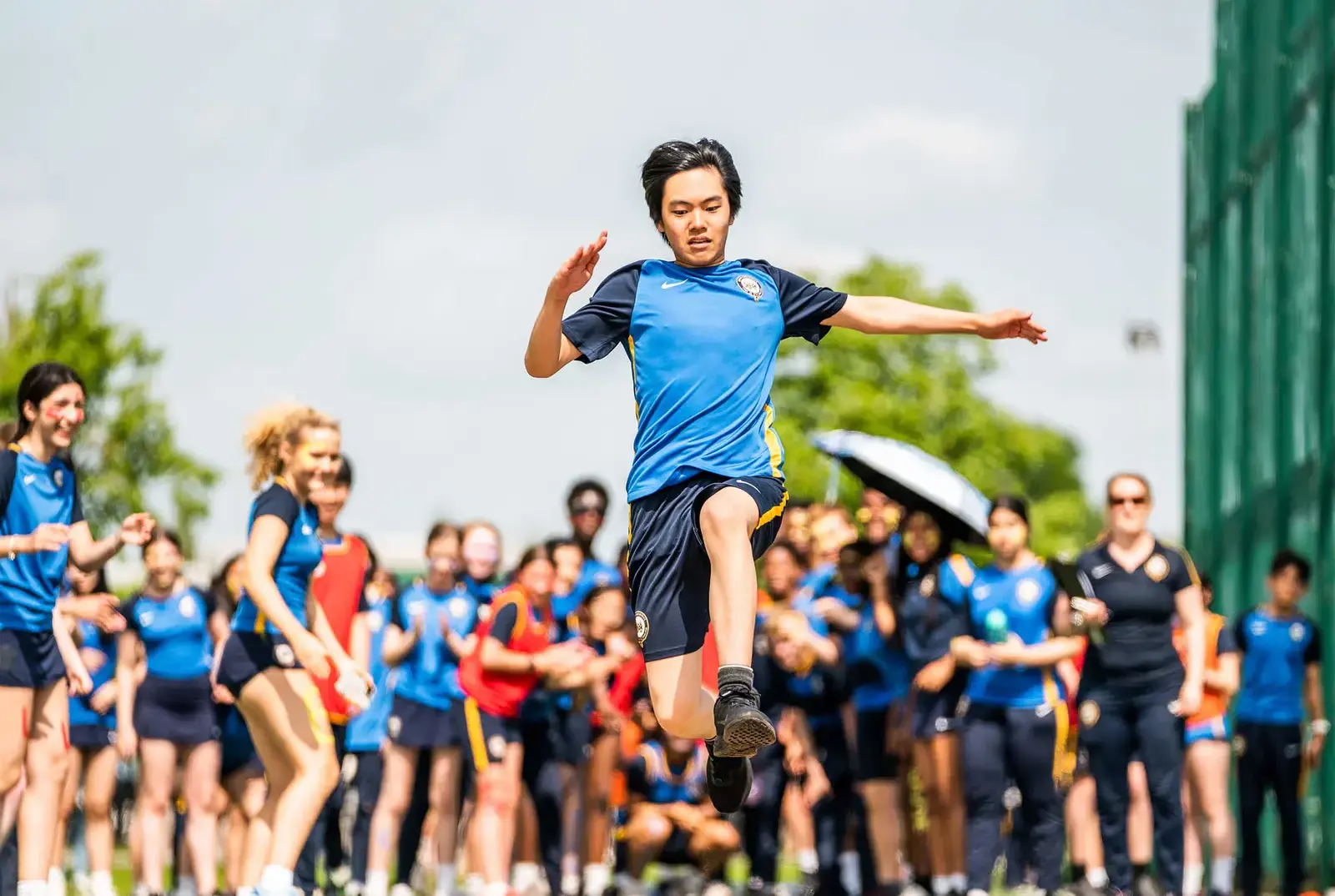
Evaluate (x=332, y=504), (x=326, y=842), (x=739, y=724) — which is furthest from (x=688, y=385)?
(x=326, y=842)

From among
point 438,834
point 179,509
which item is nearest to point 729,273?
point 438,834

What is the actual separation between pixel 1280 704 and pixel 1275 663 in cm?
27

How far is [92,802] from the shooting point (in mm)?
12117

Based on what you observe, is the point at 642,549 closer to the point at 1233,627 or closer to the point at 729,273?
the point at 729,273

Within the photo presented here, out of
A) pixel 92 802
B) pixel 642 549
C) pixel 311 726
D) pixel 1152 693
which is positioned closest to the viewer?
pixel 642 549

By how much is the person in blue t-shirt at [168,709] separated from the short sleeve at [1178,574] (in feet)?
19.0

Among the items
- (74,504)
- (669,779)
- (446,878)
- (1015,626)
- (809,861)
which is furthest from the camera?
(809,861)

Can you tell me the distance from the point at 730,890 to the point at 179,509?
2950 cm

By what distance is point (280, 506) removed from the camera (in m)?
8.73

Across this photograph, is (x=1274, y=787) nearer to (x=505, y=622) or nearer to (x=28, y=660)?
(x=505, y=622)

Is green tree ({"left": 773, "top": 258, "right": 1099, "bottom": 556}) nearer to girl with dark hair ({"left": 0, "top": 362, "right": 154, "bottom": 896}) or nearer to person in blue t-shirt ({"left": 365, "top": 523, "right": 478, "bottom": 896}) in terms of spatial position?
Answer: person in blue t-shirt ({"left": 365, "top": 523, "right": 478, "bottom": 896})

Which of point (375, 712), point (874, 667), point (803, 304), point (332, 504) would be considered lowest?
point (375, 712)

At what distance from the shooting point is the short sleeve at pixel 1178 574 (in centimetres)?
1135

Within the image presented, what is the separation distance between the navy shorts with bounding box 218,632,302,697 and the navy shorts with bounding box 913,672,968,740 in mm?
4692
